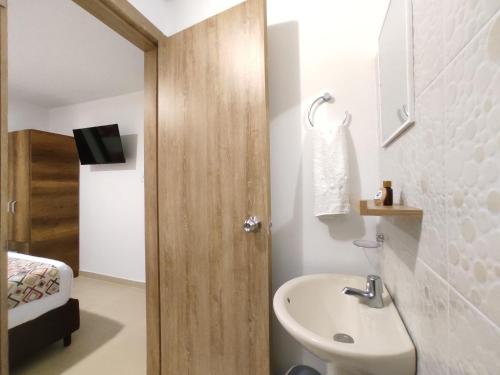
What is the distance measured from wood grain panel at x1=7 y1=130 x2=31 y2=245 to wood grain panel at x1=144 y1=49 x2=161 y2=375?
2260mm

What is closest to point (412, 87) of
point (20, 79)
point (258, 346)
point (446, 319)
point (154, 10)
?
point (446, 319)

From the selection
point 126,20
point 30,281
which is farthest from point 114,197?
point 126,20

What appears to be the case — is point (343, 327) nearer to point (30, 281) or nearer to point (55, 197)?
point (30, 281)

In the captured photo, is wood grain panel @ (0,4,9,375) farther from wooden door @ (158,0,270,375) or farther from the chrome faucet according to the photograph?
the chrome faucet

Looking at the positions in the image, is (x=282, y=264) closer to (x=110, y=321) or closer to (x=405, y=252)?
(x=405, y=252)

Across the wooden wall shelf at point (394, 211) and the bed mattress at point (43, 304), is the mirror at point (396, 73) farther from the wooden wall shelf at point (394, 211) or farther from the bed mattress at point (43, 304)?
the bed mattress at point (43, 304)

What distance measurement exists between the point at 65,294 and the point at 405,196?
2343 mm

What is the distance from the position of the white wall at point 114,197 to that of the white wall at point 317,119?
212 cm

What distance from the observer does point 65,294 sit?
1.77 meters

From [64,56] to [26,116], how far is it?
1.67 meters

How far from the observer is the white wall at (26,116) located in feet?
9.46

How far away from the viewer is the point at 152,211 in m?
1.32

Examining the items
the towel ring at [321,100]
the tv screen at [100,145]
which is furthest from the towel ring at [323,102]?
the tv screen at [100,145]

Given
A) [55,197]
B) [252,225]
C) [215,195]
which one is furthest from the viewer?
[55,197]
